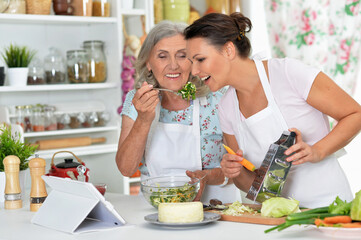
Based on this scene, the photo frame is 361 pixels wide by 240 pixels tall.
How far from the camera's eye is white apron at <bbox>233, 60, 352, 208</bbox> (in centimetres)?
229

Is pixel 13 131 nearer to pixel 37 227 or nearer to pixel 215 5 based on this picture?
pixel 37 227

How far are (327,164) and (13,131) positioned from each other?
1555 mm

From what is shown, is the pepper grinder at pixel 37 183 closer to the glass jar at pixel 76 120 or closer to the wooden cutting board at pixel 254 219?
the wooden cutting board at pixel 254 219

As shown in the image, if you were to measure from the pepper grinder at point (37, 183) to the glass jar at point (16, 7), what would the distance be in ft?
5.12

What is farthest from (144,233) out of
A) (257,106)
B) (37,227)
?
(257,106)

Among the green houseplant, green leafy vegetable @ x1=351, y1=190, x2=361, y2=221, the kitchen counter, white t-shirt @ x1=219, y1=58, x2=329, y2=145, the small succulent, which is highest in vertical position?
the small succulent

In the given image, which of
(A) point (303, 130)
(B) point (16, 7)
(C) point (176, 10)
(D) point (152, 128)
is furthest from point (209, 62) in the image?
(C) point (176, 10)

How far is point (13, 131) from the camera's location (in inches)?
113

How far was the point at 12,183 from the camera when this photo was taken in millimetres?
2338

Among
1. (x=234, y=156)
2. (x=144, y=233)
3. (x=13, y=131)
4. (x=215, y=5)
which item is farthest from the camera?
(x=215, y=5)

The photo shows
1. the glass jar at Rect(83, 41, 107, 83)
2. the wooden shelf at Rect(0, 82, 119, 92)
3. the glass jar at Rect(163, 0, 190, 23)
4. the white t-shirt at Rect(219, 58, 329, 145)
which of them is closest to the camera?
the white t-shirt at Rect(219, 58, 329, 145)

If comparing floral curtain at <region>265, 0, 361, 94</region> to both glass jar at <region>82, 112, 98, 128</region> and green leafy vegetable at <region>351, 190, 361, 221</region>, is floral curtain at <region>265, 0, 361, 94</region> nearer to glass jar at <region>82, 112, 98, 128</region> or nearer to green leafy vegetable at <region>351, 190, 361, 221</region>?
glass jar at <region>82, 112, 98, 128</region>

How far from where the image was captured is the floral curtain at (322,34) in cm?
369

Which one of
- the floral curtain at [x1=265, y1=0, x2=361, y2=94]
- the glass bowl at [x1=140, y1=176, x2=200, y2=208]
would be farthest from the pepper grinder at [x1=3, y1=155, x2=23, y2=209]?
the floral curtain at [x1=265, y1=0, x2=361, y2=94]
